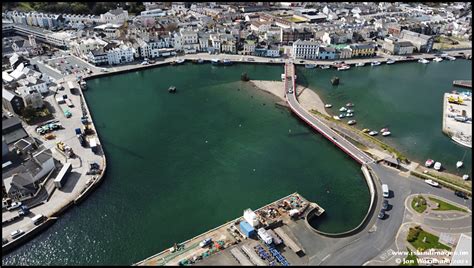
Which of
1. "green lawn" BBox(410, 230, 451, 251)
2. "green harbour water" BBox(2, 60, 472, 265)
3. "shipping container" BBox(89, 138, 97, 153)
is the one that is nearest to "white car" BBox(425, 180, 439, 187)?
"green harbour water" BBox(2, 60, 472, 265)

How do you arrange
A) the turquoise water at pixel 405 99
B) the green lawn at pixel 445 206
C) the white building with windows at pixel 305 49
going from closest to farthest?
1. the green lawn at pixel 445 206
2. the turquoise water at pixel 405 99
3. the white building with windows at pixel 305 49

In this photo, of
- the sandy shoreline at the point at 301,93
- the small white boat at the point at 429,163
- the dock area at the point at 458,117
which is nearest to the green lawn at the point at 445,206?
the small white boat at the point at 429,163

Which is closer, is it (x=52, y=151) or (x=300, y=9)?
(x=52, y=151)

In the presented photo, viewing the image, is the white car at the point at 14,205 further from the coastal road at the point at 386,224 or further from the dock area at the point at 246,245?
the coastal road at the point at 386,224

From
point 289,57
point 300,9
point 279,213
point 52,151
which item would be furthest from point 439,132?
point 300,9

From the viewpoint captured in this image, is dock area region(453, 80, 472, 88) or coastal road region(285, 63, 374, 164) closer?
coastal road region(285, 63, 374, 164)

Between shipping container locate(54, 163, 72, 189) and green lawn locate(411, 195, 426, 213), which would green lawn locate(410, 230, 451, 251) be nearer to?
green lawn locate(411, 195, 426, 213)

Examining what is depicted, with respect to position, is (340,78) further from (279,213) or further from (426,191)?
(279,213)
